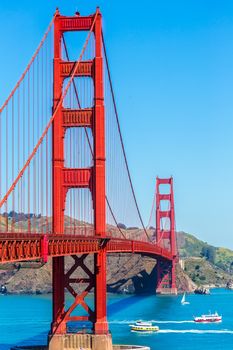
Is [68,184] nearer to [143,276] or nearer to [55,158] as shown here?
[55,158]

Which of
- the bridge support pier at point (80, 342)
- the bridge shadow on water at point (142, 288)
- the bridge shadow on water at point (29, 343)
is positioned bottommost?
the bridge shadow on water at point (29, 343)

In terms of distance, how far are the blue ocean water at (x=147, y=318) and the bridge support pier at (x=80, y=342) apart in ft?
27.6

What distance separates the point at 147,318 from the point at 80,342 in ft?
121

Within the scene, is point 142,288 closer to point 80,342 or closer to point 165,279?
point 165,279

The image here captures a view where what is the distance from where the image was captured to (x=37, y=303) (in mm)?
123562

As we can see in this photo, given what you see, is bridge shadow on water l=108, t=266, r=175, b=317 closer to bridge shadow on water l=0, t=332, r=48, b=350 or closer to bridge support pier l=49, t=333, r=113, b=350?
bridge shadow on water l=0, t=332, r=48, b=350

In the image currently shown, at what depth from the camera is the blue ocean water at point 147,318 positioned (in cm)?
6906

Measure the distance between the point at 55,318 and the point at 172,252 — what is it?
80262 millimetres

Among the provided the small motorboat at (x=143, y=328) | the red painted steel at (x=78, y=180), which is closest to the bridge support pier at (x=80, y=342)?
the red painted steel at (x=78, y=180)

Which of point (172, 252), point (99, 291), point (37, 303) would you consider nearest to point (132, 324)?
point (99, 291)

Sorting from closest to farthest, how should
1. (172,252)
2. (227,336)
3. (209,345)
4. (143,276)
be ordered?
1. (209,345)
2. (227,336)
3. (172,252)
4. (143,276)

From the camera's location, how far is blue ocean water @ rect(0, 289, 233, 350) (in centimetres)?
6906

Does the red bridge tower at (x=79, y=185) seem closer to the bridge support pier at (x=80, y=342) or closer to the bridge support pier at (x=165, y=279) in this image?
the bridge support pier at (x=80, y=342)

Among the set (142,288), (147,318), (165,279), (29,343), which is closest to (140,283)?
(142,288)
